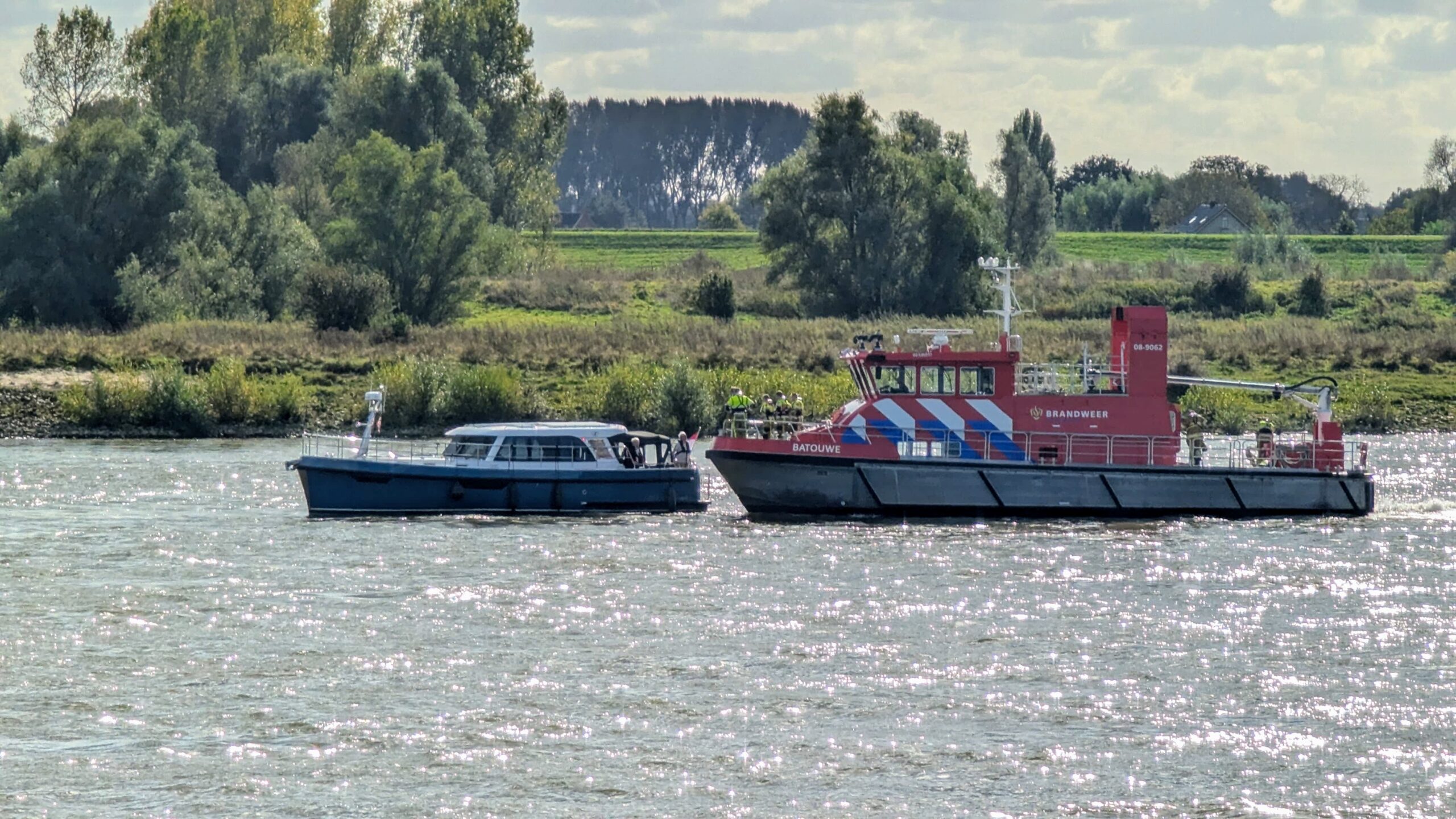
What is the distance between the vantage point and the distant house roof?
172125mm

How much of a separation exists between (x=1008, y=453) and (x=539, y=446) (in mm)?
10936

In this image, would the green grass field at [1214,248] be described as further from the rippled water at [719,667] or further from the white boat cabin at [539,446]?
the rippled water at [719,667]

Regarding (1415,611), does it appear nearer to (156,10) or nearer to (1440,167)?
(156,10)

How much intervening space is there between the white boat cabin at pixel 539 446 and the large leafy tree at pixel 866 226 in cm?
5429

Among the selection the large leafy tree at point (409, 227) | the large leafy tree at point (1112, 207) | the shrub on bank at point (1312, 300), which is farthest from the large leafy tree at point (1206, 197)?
the large leafy tree at point (409, 227)

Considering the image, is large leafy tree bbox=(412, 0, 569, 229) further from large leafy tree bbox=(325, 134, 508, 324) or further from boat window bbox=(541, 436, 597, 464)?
boat window bbox=(541, 436, 597, 464)

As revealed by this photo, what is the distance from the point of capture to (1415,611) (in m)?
32.2

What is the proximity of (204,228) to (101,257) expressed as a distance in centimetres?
568

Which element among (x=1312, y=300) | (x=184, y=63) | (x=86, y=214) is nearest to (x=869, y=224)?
(x=1312, y=300)

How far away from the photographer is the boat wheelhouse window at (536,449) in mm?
44844

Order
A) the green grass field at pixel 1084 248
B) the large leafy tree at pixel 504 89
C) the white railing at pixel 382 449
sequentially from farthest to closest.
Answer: the green grass field at pixel 1084 248, the large leafy tree at pixel 504 89, the white railing at pixel 382 449

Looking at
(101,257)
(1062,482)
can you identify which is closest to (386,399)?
(101,257)

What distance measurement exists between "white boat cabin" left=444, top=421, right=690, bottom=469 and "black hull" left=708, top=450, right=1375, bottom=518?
285cm

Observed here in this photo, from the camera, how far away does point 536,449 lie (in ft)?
147
